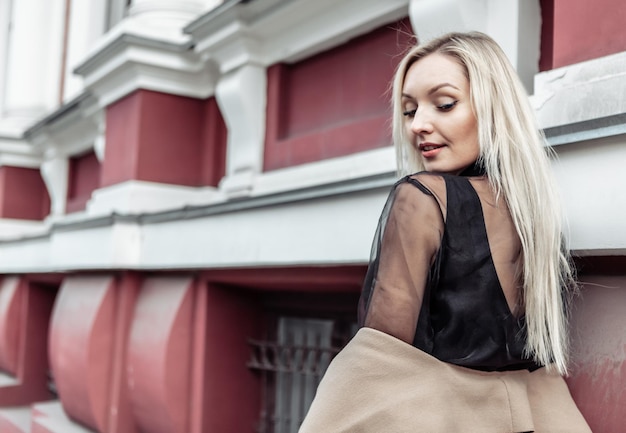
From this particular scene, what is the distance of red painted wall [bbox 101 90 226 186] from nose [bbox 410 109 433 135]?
2350mm

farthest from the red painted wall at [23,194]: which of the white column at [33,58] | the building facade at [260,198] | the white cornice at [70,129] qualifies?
the building facade at [260,198]

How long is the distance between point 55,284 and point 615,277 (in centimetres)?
460

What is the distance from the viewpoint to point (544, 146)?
1623mm

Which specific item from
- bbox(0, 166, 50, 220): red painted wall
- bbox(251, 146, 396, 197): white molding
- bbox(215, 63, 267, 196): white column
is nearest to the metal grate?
bbox(251, 146, 396, 197): white molding

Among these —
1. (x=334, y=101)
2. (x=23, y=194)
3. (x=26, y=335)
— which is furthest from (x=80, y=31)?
(x=334, y=101)

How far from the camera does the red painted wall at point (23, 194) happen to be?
6.26 metres

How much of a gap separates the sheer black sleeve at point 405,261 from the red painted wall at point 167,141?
Answer: 248 cm

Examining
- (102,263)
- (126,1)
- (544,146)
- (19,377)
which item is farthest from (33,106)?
(544,146)

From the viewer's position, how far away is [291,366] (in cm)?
300

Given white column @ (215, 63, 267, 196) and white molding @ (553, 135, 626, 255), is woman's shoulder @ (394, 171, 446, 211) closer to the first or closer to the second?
white molding @ (553, 135, 626, 255)

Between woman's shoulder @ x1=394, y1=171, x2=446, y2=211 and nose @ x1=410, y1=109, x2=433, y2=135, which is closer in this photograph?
woman's shoulder @ x1=394, y1=171, x2=446, y2=211

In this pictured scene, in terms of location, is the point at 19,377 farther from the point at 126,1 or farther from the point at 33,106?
the point at 126,1

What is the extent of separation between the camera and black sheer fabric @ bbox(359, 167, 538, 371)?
1307 millimetres

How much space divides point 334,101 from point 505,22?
1.03 metres
